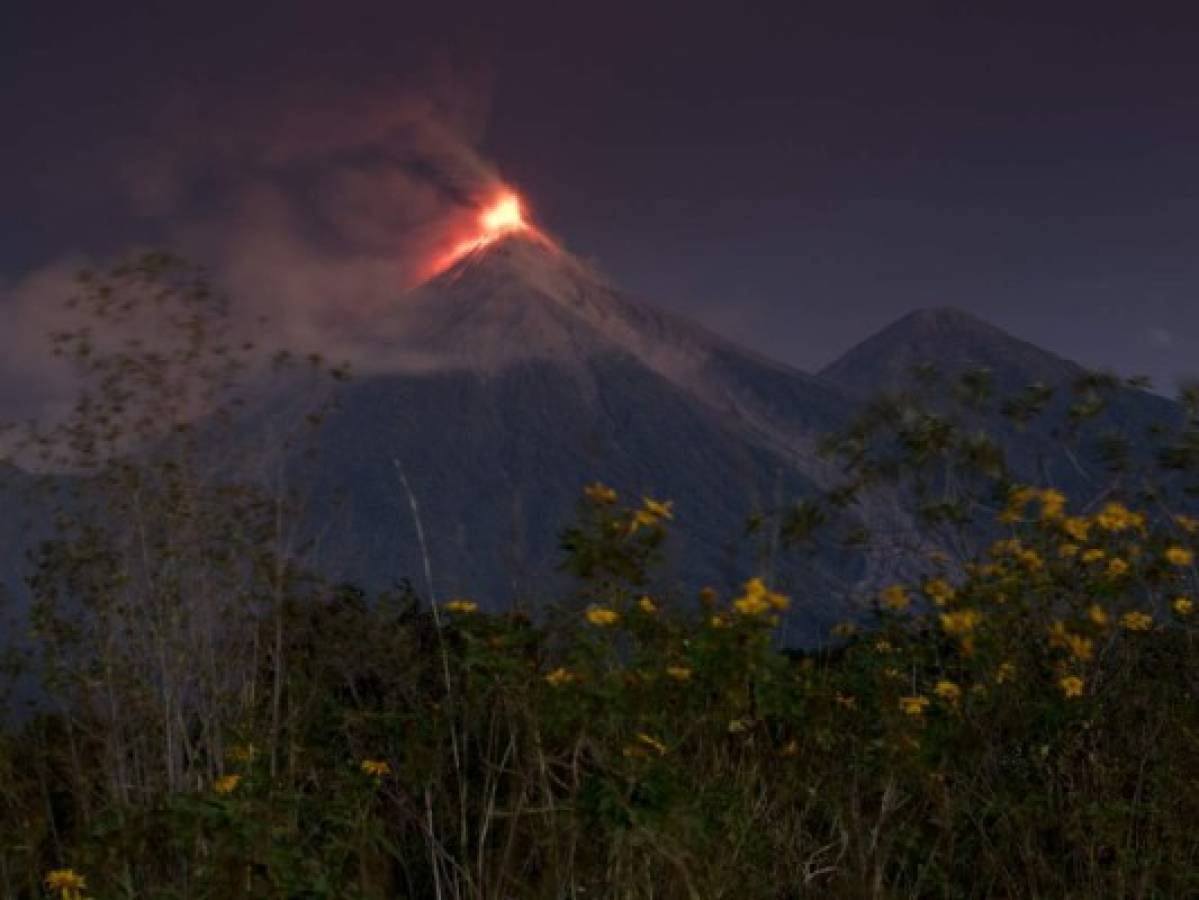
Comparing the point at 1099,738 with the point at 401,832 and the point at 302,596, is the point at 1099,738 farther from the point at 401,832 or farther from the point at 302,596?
the point at 302,596

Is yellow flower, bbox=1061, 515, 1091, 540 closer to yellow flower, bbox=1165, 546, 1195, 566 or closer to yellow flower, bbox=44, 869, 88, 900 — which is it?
yellow flower, bbox=1165, 546, 1195, 566

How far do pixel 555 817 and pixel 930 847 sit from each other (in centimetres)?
205

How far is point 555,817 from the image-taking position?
161 inches

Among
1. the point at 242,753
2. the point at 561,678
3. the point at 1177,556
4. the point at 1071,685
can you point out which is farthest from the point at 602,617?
the point at 1177,556

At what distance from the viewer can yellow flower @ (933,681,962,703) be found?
4.98m

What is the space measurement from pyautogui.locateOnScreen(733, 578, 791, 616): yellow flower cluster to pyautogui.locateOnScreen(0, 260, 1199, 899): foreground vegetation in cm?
2

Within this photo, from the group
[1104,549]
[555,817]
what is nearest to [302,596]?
[555,817]

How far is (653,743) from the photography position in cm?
374

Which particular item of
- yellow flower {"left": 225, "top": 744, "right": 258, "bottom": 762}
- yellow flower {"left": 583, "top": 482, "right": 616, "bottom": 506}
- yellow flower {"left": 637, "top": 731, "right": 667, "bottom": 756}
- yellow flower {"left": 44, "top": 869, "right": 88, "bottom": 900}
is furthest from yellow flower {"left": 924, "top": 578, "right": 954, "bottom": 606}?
yellow flower {"left": 44, "top": 869, "right": 88, "bottom": 900}

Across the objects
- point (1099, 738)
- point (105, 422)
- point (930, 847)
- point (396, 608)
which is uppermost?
point (105, 422)

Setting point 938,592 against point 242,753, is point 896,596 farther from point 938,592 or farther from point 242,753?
point 242,753

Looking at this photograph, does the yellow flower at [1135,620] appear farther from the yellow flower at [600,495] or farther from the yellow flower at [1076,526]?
the yellow flower at [600,495]

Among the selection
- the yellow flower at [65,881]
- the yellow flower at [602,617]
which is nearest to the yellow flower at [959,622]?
the yellow flower at [602,617]

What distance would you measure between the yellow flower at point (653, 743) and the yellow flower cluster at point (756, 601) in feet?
1.47
